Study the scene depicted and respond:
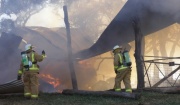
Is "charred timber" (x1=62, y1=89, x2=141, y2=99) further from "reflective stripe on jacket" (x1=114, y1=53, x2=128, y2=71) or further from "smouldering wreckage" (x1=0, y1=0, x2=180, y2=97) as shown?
"smouldering wreckage" (x1=0, y1=0, x2=180, y2=97)

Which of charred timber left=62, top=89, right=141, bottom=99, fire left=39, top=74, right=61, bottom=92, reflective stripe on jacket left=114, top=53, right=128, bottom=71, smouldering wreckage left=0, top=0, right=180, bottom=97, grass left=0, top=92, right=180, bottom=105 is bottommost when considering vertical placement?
grass left=0, top=92, right=180, bottom=105

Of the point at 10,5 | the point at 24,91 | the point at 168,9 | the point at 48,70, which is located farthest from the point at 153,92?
the point at 10,5

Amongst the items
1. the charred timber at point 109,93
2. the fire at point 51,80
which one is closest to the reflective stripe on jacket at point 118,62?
the charred timber at point 109,93

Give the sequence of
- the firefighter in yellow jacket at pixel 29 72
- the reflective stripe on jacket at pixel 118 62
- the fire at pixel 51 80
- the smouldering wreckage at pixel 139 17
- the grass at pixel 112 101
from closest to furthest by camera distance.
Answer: the grass at pixel 112 101, the firefighter in yellow jacket at pixel 29 72, the reflective stripe on jacket at pixel 118 62, the smouldering wreckage at pixel 139 17, the fire at pixel 51 80

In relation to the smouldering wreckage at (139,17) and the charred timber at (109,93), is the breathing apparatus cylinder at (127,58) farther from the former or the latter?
the smouldering wreckage at (139,17)

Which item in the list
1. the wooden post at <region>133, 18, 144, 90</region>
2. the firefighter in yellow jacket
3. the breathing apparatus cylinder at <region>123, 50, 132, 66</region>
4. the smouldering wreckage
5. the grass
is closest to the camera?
the grass

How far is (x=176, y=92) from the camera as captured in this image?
9.02 metres

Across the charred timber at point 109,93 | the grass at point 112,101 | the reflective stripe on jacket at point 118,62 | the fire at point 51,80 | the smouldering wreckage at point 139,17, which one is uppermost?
the smouldering wreckage at point 139,17

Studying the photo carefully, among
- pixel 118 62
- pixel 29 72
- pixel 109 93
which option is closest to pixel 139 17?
pixel 118 62

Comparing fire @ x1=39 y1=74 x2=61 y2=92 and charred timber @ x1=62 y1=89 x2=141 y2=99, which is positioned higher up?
fire @ x1=39 y1=74 x2=61 y2=92

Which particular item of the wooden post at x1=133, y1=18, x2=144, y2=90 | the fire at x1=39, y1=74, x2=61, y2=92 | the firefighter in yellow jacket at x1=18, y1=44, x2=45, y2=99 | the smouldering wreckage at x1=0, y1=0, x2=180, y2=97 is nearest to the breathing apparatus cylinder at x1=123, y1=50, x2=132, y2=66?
the wooden post at x1=133, y1=18, x2=144, y2=90

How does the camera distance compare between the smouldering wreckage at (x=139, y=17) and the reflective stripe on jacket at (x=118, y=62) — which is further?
the smouldering wreckage at (x=139, y=17)

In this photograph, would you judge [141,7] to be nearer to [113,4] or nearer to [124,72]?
[124,72]

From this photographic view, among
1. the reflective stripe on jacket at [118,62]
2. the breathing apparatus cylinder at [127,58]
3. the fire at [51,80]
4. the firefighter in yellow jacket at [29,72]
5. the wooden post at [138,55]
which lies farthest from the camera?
the fire at [51,80]
